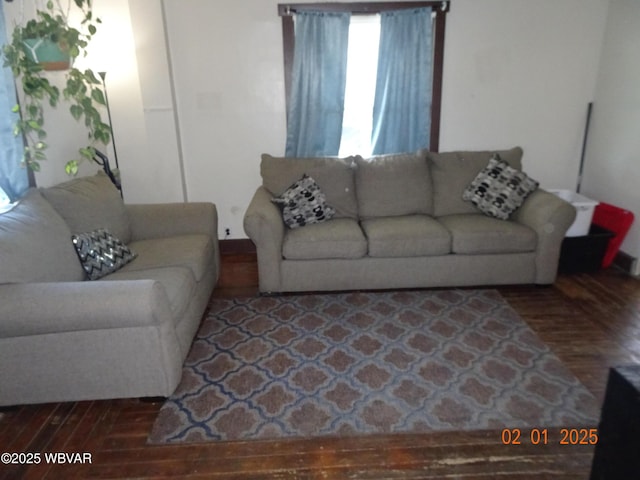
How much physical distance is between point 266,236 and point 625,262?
9.64ft

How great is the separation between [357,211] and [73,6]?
2.76m

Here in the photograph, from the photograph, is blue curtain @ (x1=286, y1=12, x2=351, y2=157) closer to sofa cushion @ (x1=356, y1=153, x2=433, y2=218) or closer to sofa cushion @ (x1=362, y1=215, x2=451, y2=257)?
sofa cushion @ (x1=356, y1=153, x2=433, y2=218)

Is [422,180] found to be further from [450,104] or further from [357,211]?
[450,104]

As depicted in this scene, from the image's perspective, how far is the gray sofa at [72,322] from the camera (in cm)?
195

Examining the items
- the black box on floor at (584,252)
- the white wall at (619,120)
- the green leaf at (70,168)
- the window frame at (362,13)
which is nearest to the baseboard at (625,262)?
the white wall at (619,120)

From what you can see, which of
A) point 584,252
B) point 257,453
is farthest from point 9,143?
point 584,252

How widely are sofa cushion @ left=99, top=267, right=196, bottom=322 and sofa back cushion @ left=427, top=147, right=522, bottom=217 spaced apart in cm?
208

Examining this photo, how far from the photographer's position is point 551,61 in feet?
12.8

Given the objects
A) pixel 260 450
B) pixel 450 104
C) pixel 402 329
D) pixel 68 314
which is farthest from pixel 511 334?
pixel 68 314

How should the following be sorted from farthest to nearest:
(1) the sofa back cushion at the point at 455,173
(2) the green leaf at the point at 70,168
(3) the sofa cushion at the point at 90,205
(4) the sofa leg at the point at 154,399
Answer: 1. (1) the sofa back cushion at the point at 455,173
2. (2) the green leaf at the point at 70,168
3. (3) the sofa cushion at the point at 90,205
4. (4) the sofa leg at the point at 154,399

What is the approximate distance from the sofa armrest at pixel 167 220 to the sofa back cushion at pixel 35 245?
671 mm

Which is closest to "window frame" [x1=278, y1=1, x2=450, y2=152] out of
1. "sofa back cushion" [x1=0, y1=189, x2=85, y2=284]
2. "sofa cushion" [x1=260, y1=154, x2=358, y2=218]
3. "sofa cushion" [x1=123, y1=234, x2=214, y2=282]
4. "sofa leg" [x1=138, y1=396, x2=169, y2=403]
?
"sofa cushion" [x1=260, y1=154, x2=358, y2=218]

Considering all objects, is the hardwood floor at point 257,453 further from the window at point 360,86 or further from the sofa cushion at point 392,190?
the window at point 360,86

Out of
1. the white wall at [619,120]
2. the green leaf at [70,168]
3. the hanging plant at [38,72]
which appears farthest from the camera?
the white wall at [619,120]
